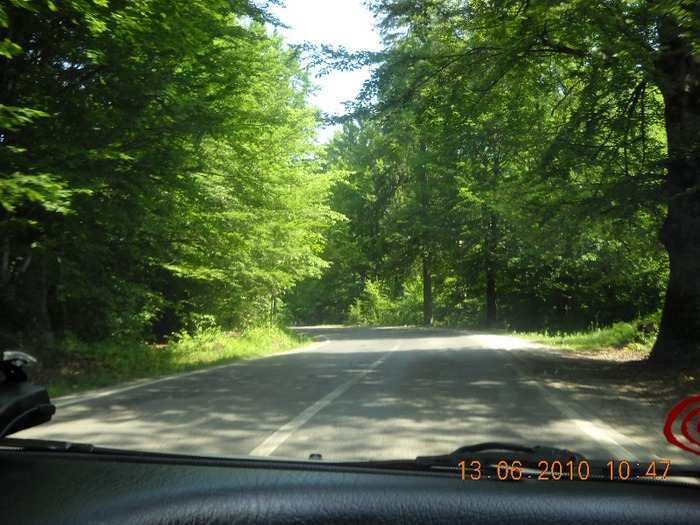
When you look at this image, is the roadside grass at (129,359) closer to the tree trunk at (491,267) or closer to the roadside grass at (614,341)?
the roadside grass at (614,341)

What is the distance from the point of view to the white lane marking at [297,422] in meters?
6.10

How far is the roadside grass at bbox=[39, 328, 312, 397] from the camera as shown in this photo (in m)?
11.9

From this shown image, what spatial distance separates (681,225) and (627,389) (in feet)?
11.0

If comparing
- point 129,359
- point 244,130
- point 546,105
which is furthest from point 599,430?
point 129,359

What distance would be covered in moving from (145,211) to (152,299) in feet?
26.1

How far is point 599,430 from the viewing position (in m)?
7.27

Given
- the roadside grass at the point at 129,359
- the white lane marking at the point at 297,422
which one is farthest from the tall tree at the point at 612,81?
the roadside grass at the point at 129,359

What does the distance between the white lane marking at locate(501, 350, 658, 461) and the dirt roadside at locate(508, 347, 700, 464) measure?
12cm

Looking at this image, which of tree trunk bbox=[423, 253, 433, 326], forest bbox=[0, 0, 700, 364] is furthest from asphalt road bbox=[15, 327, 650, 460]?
tree trunk bbox=[423, 253, 433, 326]

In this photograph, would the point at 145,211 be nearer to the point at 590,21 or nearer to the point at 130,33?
the point at 130,33

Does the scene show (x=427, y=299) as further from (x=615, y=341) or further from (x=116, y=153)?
(x=116, y=153)

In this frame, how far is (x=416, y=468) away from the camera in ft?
8.34

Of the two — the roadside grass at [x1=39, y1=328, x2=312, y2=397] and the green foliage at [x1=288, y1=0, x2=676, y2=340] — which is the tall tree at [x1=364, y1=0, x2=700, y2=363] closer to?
the green foliage at [x1=288, y1=0, x2=676, y2=340]

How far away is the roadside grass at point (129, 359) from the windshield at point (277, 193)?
106 mm
